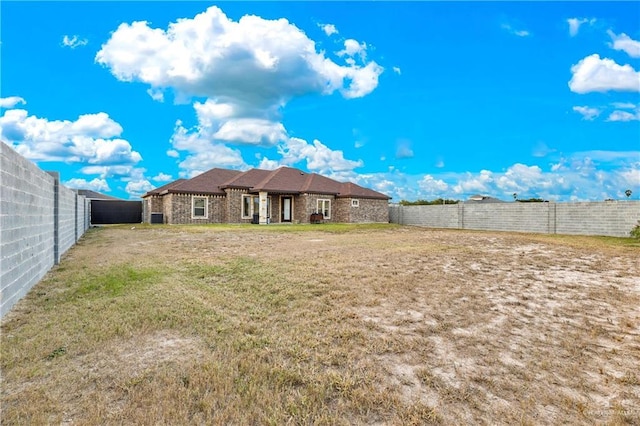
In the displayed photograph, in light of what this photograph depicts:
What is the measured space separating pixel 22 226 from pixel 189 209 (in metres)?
18.6

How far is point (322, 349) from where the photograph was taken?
3346 mm

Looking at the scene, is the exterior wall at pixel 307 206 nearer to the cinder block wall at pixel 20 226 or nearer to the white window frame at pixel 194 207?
the white window frame at pixel 194 207

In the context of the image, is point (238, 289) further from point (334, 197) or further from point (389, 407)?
point (334, 197)

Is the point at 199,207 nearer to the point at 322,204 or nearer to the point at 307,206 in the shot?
the point at 307,206

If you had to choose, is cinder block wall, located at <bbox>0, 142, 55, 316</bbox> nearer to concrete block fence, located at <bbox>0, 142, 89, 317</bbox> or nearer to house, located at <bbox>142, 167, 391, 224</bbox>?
concrete block fence, located at <bbox>0, 142, 89, 317</bbox>

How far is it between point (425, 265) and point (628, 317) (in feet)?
11.7

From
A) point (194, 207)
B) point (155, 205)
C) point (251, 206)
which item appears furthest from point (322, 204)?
point (155, 205)

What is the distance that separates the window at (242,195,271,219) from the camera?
964 inches

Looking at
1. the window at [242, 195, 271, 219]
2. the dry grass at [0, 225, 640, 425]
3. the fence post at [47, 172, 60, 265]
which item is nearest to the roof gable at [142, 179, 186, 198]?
the window at [242, 195, 271, 219]

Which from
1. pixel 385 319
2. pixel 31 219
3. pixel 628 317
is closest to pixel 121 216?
pixel 31 219

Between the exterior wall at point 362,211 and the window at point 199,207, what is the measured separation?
385 inches

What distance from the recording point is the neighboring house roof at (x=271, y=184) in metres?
23.7

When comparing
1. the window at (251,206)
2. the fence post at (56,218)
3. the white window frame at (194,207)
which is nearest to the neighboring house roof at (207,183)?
the white window frame at (194,207)

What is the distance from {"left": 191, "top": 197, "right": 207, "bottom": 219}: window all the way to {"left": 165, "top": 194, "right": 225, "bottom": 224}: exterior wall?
143 mm
